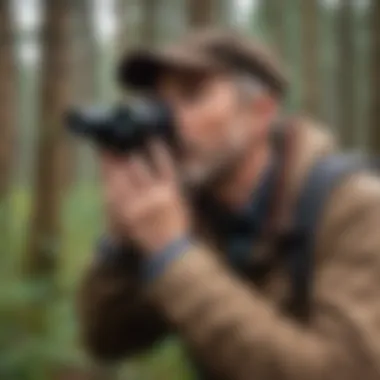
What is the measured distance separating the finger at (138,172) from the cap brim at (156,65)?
14 centimetres

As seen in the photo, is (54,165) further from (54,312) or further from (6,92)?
(54,312)

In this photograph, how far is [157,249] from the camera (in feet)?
3.49

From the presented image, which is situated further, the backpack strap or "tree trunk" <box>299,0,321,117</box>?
"tree trunk" <box>299,0,321,117</box>

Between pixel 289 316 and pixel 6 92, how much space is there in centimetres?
106

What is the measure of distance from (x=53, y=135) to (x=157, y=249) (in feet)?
3.38

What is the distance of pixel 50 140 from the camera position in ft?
6.71

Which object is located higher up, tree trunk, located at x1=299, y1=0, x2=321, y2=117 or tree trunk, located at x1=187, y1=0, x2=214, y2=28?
tree trunk, located at x1=187, y1=0, x2=214, y2=28

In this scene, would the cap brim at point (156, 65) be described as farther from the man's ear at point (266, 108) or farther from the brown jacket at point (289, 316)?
the brown jacket at point (289, 316)

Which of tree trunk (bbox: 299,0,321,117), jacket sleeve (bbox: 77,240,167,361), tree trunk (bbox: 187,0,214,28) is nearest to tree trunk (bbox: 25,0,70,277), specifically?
tree trunk (bbox: 187,0,214,28)

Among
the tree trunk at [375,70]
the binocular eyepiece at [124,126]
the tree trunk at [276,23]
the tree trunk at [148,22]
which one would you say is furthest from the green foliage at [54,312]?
the tree trunk at [375,70]

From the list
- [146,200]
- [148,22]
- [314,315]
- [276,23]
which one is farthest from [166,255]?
[276,23]

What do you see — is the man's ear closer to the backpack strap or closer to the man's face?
the man's face

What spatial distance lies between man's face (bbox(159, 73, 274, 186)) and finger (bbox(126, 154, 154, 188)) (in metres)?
0.05

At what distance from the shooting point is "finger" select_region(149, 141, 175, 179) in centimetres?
109
